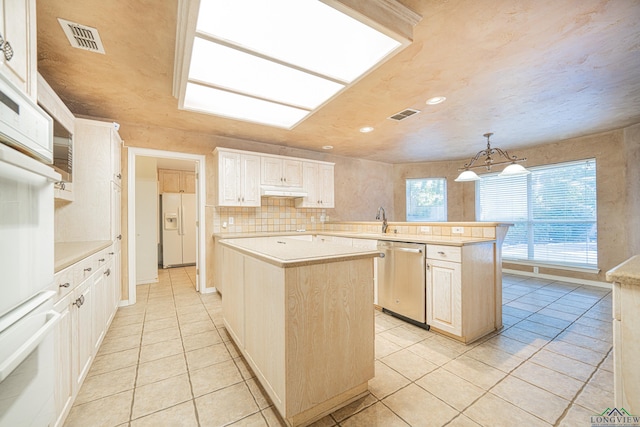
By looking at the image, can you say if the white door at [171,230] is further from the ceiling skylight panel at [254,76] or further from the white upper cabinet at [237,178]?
the ceiling skylight panel at [254,76]

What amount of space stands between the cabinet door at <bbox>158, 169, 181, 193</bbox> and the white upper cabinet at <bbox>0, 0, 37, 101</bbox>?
5393 millimetres

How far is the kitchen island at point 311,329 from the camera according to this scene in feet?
4.48

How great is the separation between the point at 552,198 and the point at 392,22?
5273 millimetres

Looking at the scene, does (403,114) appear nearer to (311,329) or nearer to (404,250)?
(404,250)

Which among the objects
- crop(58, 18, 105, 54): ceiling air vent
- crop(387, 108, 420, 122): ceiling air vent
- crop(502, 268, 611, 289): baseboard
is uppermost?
crop(58, 18, 105, 54): ceiling air vent

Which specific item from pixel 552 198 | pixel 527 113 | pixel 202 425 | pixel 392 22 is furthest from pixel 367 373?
pixel 552 198

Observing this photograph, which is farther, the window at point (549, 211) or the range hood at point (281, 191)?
the window at point (549, 211)

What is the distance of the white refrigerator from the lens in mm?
5773

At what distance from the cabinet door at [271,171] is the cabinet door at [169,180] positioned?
3326 mm

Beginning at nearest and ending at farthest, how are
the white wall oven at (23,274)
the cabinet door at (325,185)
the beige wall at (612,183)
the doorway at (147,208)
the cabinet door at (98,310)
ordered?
the white wall oven at (23,274) → the cabinet door at (98,310) → the doorway at (147,208) → the beige wall at (612,183) → the cabinet door at (325,185)

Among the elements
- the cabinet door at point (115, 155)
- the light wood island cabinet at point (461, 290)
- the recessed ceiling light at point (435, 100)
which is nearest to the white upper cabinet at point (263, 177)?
the cabinet door at point (115, 155)

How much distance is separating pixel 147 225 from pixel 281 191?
106 inches

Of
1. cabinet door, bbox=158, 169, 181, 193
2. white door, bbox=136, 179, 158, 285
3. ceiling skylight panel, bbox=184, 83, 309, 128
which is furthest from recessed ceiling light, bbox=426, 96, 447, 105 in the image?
cabinet door, bbox=158, 169, 181, 193

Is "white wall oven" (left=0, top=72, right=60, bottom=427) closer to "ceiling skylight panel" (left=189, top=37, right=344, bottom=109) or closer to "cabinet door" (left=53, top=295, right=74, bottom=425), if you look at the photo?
"cabinet door" (left=53, top=295, right=74, bottom=425)
